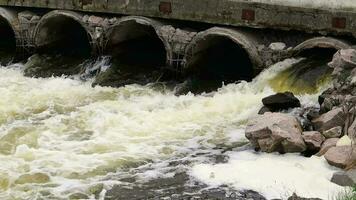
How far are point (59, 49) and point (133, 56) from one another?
266 cm

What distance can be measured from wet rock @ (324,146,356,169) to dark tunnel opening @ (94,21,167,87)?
21.1 feet

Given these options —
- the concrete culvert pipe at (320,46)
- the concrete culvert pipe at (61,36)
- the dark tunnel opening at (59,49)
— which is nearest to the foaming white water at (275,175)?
the concrete culvert pipe at (320,46)

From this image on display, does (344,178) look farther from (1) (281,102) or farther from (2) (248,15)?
(2) (248,15)

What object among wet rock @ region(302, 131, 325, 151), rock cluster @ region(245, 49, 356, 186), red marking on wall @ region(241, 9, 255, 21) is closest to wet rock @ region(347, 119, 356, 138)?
rock cluster @ region(245, 49, 356, 186)

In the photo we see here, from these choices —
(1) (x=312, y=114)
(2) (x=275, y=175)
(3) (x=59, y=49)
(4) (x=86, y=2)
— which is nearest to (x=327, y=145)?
(2) (x=275, y=175)

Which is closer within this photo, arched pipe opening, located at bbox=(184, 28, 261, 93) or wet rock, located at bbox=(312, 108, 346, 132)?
wet rock, located at bbox=(312, 108, 346, 132)

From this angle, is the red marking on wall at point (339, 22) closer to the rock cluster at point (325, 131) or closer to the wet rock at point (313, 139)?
the rock cluster at point (325, 131)

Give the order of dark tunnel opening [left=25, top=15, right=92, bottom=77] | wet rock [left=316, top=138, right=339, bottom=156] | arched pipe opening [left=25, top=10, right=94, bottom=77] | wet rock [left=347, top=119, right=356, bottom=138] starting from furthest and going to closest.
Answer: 1. dark tunnel opening [left=25, top=15, right=92, bottom=77]
2. arched pipe opening [left=25, top=10, right=94, bottom=77]
3. wet rock [left=316, top=138, right=339, bottom=156]
4. wet rock [left=347, top=119, right=356, bottom=138]

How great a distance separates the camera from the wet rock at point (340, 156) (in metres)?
7.89

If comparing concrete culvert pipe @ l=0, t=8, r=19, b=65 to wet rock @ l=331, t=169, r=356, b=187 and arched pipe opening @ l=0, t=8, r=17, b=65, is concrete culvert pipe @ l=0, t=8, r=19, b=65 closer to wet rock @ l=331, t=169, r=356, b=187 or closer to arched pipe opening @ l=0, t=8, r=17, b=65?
arched pipe opening @ l=0, t=8, r=17, b=65

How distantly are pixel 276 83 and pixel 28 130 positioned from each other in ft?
18.0

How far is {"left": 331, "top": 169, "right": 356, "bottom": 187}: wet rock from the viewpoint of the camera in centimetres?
748

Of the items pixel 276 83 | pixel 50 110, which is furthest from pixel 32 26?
pixel 276 83

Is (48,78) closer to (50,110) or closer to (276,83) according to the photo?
(50,110)
